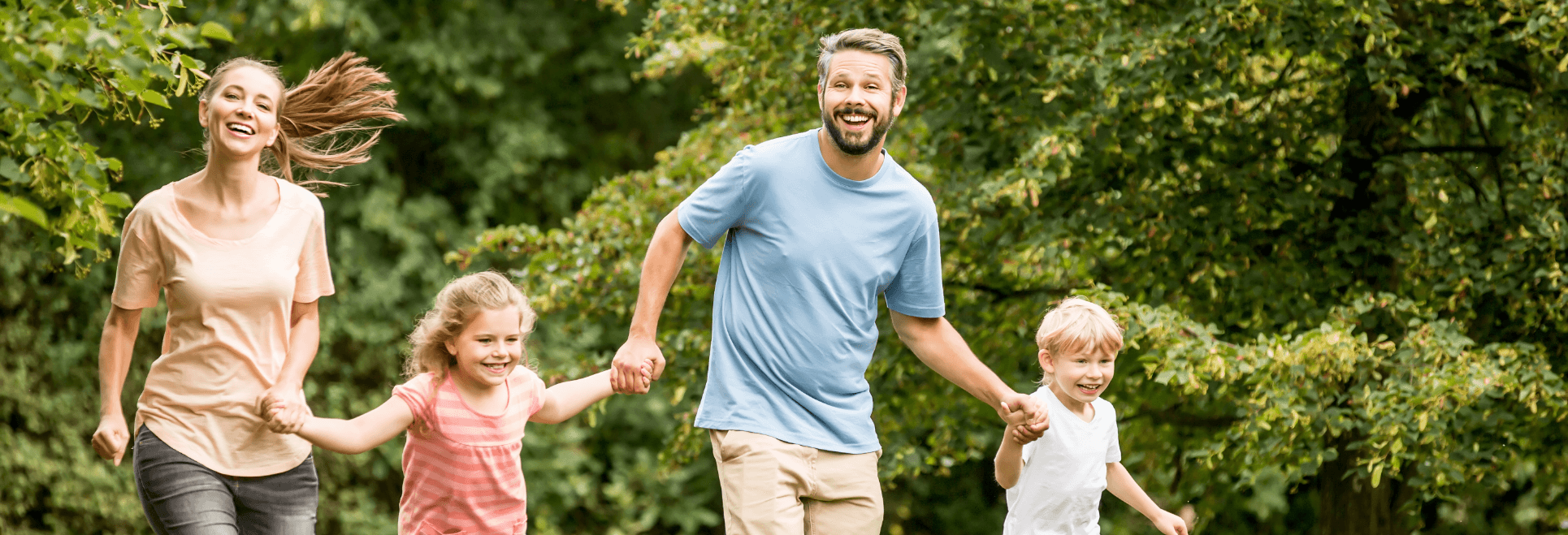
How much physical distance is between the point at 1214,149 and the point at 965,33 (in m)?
1.30

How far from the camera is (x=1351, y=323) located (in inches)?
225

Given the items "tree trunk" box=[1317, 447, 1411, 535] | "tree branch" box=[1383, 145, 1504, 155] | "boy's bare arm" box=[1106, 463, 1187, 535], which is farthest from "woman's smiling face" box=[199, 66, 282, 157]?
"tree trunk" box=[1317, 447, 1411, 535]

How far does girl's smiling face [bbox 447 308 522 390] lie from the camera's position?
3383mm

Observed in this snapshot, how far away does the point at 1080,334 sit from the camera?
11.6ft

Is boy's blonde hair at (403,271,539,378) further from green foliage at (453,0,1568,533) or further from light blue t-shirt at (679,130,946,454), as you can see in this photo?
green foliage at (453,0,1568,533)

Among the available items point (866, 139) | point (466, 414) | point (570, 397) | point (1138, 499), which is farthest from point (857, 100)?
point (1138, 499)

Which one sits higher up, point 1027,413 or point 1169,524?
point 1027,413

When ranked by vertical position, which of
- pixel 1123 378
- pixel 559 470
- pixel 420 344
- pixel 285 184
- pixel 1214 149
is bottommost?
pixel 559 470

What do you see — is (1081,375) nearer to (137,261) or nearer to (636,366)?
(636,366)

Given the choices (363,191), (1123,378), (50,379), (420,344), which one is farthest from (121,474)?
(420,344)

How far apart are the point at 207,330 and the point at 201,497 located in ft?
1.21

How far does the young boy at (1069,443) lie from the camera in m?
3.55

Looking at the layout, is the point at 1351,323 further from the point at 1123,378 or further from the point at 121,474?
the point at 121,474

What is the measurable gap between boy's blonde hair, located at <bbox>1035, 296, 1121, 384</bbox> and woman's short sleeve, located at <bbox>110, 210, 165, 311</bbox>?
208 cm
